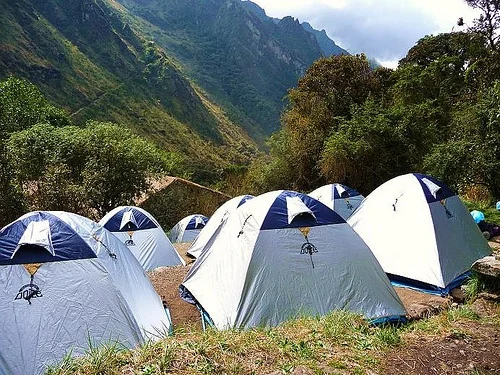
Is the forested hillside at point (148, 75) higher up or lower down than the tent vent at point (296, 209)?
higher up

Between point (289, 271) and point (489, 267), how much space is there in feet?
7.47

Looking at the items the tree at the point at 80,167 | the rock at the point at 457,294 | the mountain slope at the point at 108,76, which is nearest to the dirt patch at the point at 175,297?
the rock at the point at 457,294

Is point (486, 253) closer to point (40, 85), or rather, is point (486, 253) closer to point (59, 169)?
point (59, 169)

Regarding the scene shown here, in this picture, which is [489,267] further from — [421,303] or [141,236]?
[141,236]

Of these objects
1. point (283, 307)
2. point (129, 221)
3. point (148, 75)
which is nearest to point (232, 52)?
point (148, 75)

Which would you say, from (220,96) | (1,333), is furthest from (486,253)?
(220,96)

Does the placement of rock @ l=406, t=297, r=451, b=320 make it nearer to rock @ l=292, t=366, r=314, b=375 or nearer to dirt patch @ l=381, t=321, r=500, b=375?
dirt patch @ l=381, t=321, r=500, b=375

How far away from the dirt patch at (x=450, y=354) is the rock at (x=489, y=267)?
996mm

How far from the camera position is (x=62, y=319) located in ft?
14.2

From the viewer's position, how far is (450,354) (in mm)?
3057

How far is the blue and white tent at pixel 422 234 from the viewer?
684 centimetres

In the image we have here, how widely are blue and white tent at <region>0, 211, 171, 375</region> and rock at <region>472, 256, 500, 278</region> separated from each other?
3414 mm

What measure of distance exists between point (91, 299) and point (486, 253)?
6645 millimetres

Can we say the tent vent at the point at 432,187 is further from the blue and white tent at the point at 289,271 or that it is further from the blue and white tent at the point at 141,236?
the blue and white tent at the point at 141,236
